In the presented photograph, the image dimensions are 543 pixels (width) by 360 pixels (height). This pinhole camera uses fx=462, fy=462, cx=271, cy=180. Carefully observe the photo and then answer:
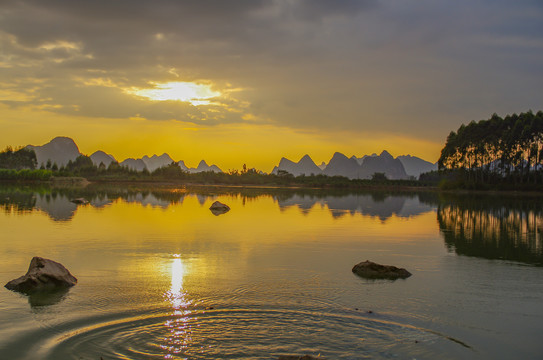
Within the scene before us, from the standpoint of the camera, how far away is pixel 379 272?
1014cm

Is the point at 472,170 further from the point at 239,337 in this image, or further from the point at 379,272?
the point at 239,337

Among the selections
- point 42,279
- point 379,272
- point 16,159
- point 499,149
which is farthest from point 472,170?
point 16,159

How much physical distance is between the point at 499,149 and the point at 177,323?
65.6 metres

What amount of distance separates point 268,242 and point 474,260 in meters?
5.98

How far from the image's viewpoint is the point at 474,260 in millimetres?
12406

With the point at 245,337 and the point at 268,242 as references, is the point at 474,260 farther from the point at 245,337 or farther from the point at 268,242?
the point at 245,337

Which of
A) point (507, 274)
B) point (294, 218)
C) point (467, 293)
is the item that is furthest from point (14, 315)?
point (294, 218)

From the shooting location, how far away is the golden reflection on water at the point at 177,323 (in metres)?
5.89

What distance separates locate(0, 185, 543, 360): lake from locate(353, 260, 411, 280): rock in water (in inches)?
10.8

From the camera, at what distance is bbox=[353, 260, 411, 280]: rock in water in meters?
10.1

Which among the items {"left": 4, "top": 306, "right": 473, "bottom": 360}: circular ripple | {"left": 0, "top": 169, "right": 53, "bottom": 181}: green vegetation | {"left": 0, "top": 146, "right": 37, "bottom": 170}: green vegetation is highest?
{"left": 0, "top": 146, "right": 37, "bottom": 170}: green vegetation

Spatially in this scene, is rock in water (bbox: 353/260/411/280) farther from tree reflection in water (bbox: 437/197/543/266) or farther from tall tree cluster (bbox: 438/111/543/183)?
tall tree cluster (bbox: 438/111/543/183)

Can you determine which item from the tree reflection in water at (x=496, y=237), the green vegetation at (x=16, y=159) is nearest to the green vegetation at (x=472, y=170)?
the green vegetation at (x=16, y=159)

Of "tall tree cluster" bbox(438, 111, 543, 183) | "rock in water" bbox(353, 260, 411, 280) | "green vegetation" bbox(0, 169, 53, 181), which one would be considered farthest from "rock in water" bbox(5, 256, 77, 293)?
"green vegetation" bbox(0, 169, 53, 181)
